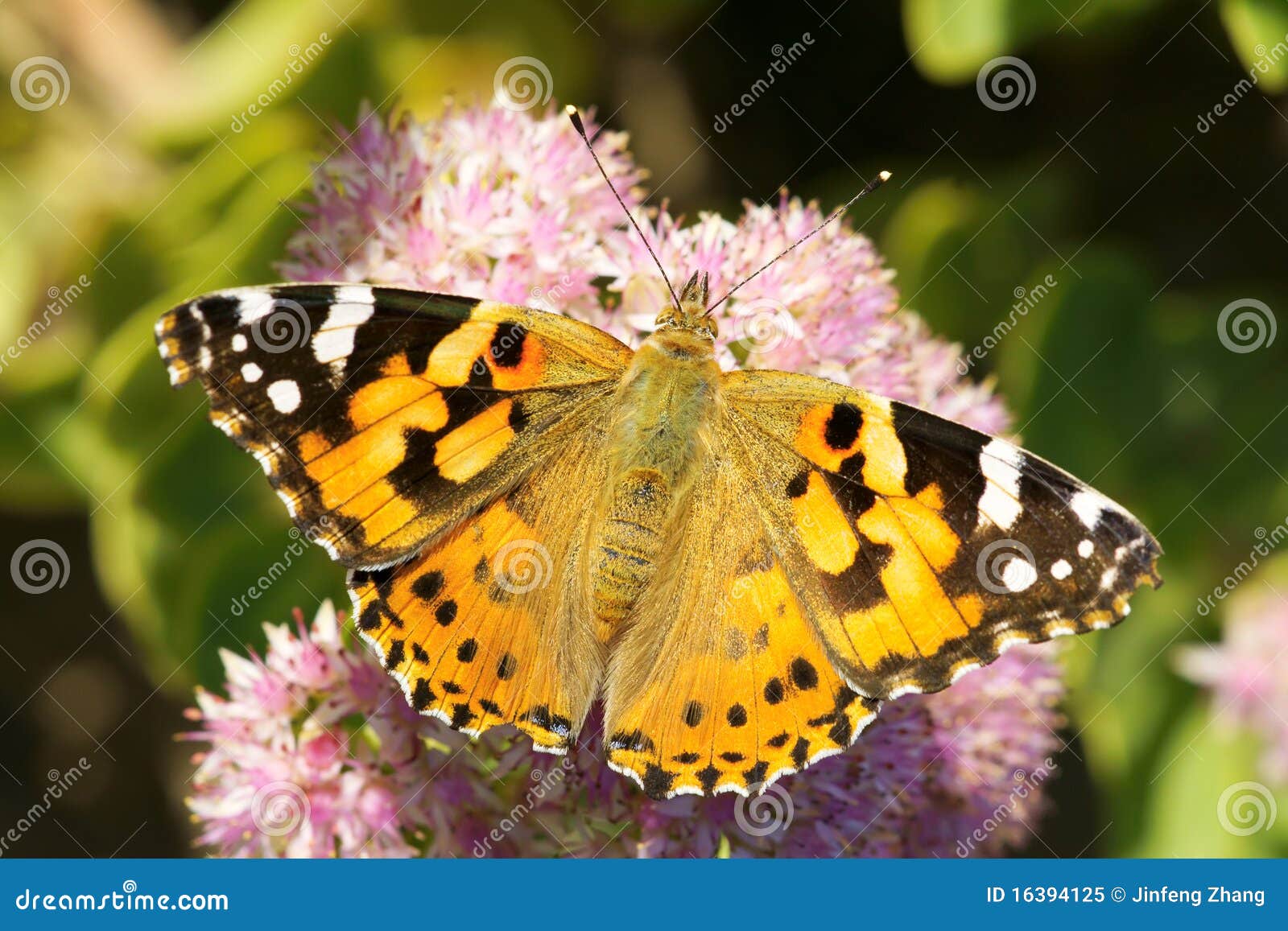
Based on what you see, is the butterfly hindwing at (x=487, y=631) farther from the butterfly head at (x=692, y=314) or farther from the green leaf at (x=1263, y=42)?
the green leaf at (x=1263, y=42)

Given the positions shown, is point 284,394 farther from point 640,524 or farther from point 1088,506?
point 1088,506

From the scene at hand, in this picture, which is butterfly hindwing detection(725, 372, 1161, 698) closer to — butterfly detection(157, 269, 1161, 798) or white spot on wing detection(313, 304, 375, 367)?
butterfly detection(157, 269, 1161, 798)

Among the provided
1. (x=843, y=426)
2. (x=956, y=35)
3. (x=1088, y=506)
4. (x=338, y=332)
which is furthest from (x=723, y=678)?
(x=956, y=35)

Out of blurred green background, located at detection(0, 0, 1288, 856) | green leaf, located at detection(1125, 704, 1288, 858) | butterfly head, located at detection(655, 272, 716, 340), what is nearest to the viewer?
butterfly head, located at detection(655, 272, 716, 340)

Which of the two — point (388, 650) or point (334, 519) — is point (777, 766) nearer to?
point (388, 650)

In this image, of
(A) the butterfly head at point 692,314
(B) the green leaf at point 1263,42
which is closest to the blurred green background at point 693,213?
(B) the green leaf at point 1263,42

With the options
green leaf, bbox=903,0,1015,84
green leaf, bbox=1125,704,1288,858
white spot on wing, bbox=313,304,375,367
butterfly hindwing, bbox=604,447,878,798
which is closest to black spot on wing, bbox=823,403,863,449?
butterfly hindwing, bbox=604,447,878,798

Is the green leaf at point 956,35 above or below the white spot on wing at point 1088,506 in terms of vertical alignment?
above

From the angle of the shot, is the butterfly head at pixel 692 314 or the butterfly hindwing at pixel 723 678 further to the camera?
the butterfly head at pixel 692 314
